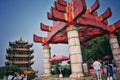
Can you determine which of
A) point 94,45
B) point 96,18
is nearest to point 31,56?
point 94,45

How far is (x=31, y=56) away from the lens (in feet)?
167

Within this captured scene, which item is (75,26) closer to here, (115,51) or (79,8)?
(79,8)

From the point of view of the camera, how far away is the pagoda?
154 ft

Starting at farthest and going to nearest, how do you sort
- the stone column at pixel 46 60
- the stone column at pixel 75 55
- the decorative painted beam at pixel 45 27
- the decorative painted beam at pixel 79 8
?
1. the stone column at pixel 46 60
2. the decorative painted beam at pixel 45 27
3. the stone column at pixel 75 55
4. the decorative painted beam at pixel 79 8

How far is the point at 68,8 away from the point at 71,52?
3.44 meters

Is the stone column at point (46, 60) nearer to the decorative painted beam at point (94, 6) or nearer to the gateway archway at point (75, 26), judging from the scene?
the gateway archway at point (75, 26)

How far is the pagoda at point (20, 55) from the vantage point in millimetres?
46875

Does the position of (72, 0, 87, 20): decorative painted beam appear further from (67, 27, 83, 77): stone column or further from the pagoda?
the pagoda

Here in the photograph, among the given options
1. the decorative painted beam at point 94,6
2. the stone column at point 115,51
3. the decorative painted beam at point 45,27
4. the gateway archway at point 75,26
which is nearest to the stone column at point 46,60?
the gateway archway at point 75,26

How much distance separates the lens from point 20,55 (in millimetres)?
48812

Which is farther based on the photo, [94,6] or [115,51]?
[115,51]

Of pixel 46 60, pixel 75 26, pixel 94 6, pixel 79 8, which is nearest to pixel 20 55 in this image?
pixel 46 60

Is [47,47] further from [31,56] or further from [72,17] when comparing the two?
[31,56]

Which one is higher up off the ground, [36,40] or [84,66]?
[36,40]
